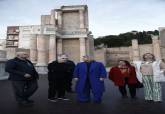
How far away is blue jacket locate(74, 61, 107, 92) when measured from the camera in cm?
798

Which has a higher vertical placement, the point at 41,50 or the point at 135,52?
the point at 41,50

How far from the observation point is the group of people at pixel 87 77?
745 centimetres

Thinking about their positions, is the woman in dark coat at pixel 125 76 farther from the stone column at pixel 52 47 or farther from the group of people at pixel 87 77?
the stone column at pixel 52 47

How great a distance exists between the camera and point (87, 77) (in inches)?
320

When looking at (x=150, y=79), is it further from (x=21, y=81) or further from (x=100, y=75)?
(x=21, y=81)

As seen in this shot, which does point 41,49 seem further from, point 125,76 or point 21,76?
point 21,76

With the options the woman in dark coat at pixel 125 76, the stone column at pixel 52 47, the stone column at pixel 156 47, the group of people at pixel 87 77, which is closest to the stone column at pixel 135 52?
the stone column at pixel 156 47

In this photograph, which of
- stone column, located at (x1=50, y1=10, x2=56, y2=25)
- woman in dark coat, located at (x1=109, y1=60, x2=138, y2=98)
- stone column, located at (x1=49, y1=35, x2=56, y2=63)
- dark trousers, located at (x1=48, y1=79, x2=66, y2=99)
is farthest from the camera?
stone column, located at (x1=50, y1=10, x2=56, y2=25)

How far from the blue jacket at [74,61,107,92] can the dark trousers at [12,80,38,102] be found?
4.49 ft

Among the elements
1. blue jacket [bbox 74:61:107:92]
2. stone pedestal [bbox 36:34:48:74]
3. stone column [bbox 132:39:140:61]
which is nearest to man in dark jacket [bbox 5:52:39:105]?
blue jacket [bbox 74:61:107:92]

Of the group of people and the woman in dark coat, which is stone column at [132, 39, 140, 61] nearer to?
the woman in dark coat

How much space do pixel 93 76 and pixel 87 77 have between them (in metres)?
0.21

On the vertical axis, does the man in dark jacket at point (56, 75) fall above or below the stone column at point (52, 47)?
below

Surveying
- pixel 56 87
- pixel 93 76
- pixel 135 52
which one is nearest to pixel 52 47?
pixel 56 87
